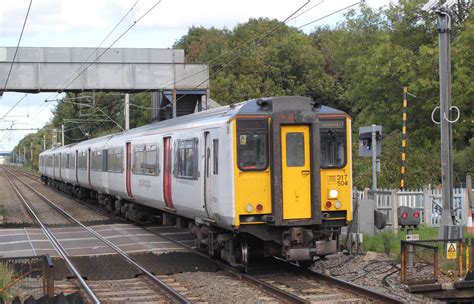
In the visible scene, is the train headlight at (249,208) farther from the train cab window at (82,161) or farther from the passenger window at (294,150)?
the train cab window at (82,161)

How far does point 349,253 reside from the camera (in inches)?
532

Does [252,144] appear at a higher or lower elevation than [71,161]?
higher

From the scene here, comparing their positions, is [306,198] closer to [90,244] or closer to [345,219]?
[345,219]

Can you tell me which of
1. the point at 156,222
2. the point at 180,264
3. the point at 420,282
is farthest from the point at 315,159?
the point at 156,222

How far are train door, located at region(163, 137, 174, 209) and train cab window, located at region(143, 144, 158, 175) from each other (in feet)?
2.81

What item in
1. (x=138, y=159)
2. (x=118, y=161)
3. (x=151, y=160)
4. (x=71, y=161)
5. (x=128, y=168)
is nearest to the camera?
(x=151, y=160)

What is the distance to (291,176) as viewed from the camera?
1141cm

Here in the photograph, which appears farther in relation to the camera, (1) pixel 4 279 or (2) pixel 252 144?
(2) pixel 252 144

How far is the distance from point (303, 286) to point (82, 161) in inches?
908

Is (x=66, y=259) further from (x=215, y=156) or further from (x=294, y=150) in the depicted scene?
(x=294, y=150)

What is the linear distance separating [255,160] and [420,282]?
3.15m

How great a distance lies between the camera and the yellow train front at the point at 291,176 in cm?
1127

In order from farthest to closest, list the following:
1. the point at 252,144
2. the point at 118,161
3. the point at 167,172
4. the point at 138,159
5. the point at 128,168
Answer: the point at 118,161
the point at 128,168
the point at 138,159
the point at 167,172
the point at 252,144

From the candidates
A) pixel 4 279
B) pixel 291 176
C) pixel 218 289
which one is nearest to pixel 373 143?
pixel 291 176
